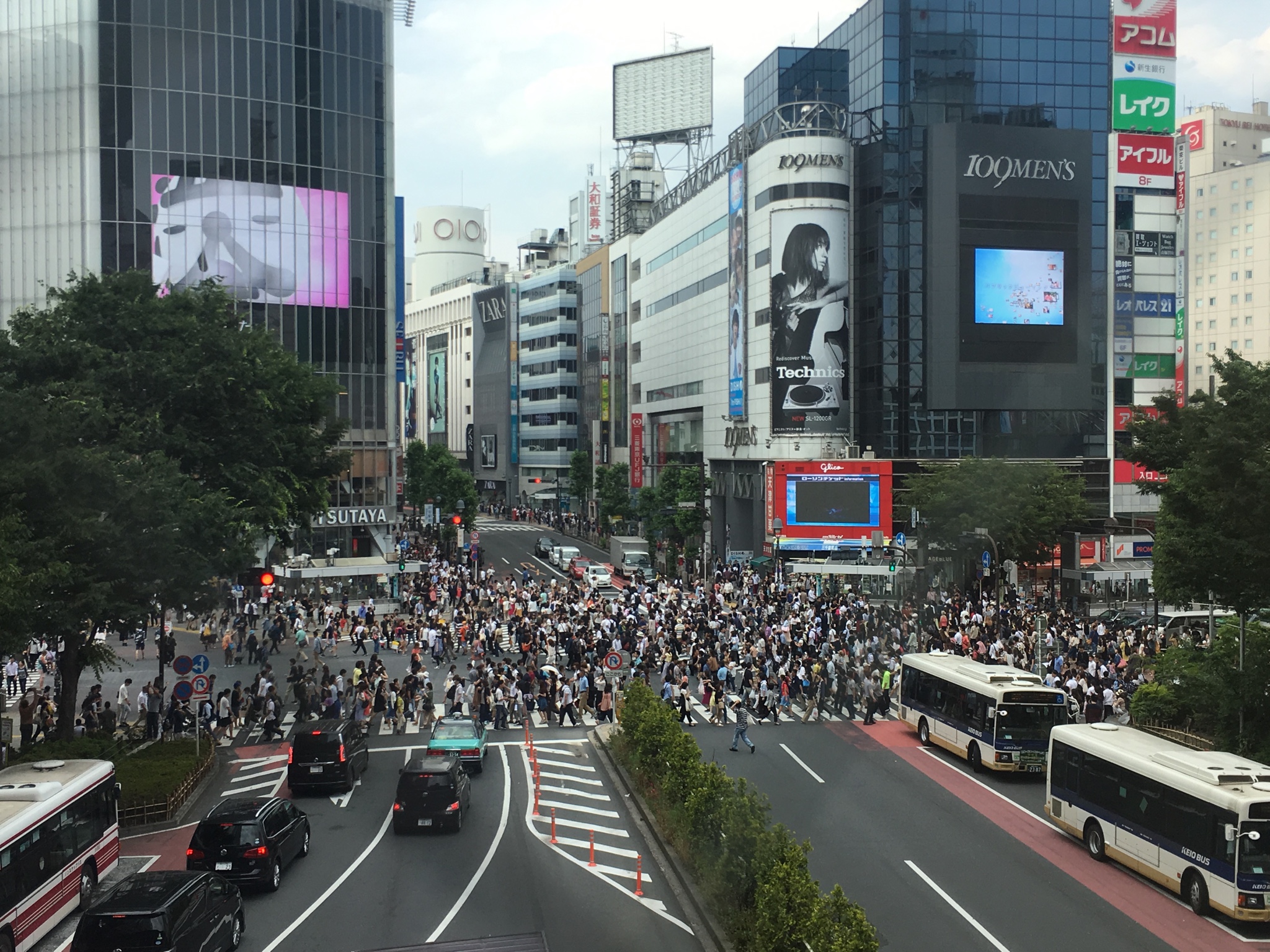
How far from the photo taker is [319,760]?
993 inches

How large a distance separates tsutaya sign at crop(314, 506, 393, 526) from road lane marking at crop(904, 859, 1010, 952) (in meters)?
52.0

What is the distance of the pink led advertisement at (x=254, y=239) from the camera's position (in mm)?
64375

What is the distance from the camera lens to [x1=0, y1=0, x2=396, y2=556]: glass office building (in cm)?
6375

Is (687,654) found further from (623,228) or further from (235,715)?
(623,228)

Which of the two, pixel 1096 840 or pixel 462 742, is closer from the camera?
pixel 1096 840

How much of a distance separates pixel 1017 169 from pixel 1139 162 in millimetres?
10826

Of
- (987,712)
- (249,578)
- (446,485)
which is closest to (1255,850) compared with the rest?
(987,712)

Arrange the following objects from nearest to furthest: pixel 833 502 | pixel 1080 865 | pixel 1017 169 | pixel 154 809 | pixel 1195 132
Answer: pixel 1080 865 → pixel 154 809 → pixel 833 502 → pixel 1017 169 → pixel 1195 132

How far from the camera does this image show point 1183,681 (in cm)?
2545

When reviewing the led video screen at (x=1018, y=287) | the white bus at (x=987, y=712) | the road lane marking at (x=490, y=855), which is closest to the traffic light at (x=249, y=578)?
the road lane marking at (x=490, y=855)

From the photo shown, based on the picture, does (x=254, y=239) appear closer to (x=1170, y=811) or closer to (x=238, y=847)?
(x=238, y=847)

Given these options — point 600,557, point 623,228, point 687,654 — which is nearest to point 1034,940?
point 687,654

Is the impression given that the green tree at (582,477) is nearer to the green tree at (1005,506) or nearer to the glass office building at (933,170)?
the glass office building at (933,170)

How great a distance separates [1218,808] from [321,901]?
14.3 metres
